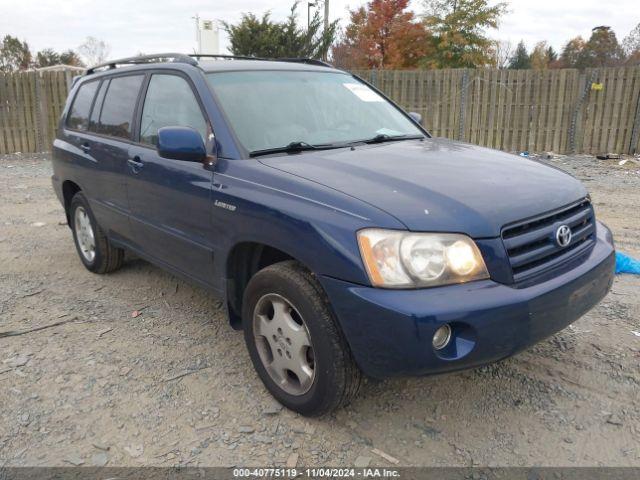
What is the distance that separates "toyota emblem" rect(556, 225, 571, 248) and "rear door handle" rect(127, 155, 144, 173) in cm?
261

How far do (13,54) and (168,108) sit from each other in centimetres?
5019

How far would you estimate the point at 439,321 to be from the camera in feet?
7.01

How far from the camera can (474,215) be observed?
2.34 m

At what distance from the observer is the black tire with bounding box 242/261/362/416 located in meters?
2.42

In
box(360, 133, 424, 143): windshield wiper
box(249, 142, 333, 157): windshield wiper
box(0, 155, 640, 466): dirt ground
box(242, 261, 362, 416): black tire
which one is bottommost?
box(0, 155, 640, 466): dirt ground

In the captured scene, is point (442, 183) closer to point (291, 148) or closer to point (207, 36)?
point (291, 148)

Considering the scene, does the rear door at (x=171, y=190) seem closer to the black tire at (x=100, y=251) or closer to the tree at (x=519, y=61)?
the black tire at (x=100, y=251)

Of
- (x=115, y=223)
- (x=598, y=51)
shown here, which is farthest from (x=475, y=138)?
(x=598, y=51)

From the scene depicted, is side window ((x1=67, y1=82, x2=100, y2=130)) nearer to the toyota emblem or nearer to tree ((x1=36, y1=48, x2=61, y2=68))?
the toyota emblem

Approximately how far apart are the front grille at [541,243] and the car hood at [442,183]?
0.05m

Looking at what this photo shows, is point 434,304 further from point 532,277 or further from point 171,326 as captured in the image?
point 171,326

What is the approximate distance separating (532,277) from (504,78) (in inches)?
434

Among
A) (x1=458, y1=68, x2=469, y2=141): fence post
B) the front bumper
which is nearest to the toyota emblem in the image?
the front bumper

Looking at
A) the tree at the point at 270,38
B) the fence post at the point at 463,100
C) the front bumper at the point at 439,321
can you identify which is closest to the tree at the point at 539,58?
the tree at the point at 270,38
